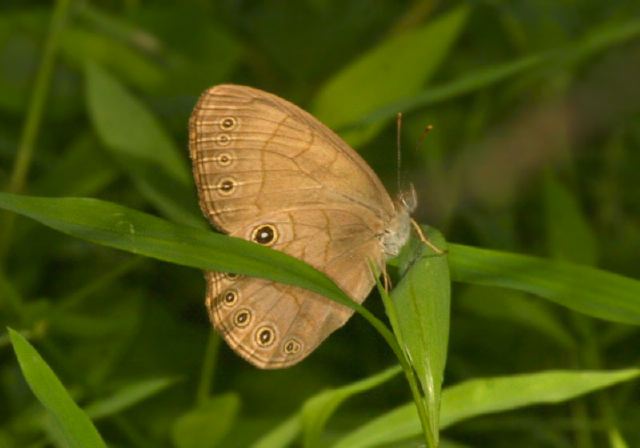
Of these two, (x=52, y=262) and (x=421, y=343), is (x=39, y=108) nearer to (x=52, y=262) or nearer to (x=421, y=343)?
(x=52, y=262)

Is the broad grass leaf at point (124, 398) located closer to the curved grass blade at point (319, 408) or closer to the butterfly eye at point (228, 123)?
the curved grass blade at point (319, 408)

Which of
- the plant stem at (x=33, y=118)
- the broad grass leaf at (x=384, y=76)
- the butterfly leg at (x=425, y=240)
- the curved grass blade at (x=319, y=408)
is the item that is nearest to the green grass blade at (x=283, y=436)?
the curved grass blade at (x=319, y=408)

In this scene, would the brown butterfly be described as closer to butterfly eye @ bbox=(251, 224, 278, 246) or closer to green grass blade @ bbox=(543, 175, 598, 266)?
butterfly eye @ bbox=(251, 224, 278, 246)

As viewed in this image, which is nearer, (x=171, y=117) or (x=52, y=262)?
(x=171, y=117)

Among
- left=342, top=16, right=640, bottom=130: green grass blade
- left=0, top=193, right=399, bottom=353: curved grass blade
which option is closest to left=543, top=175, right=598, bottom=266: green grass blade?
left=342, top=16, right=640, bottom=130: green grass blade

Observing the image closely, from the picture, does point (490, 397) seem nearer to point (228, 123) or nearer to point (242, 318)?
point (242, 318)

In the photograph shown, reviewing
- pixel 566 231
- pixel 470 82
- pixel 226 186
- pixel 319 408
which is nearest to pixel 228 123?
pixel 226 186

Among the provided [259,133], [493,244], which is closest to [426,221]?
[493,244]
